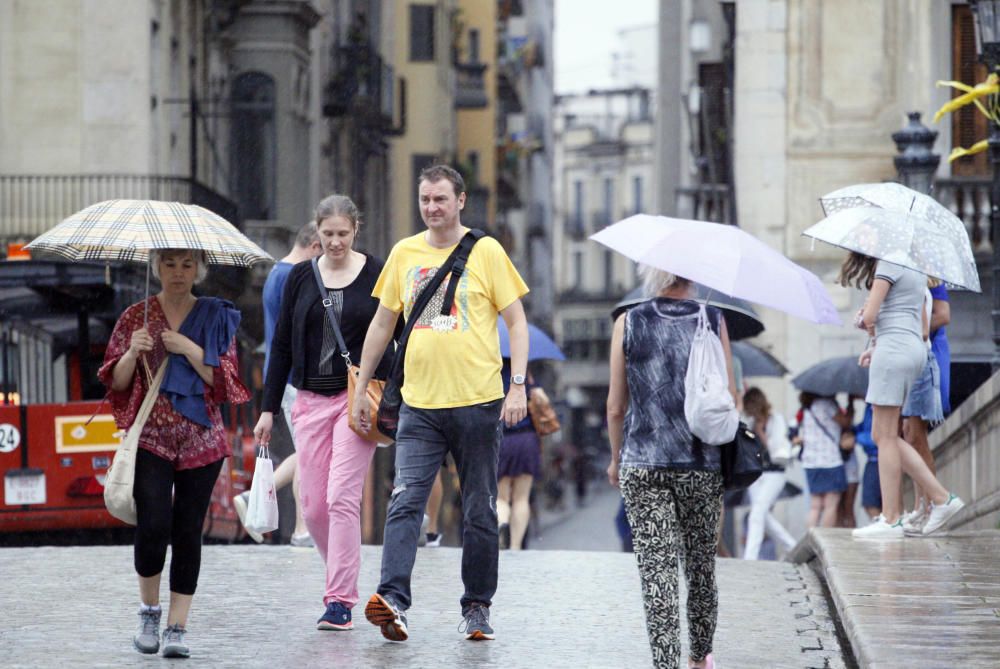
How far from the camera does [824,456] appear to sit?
18297mm

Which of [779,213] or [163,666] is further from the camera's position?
[779,213]

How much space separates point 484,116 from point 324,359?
5453cm

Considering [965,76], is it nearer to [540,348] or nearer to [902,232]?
[540,348]

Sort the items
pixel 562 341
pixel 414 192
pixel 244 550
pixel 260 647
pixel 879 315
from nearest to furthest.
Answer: pixel 260 647
pixel 879 315
pixel 244 550
pixel 414 192
pixel 562 341

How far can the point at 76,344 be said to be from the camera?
1978 centimetres

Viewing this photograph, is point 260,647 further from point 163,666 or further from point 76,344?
point 76,344

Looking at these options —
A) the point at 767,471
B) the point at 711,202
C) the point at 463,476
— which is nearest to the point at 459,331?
the point at 463,476

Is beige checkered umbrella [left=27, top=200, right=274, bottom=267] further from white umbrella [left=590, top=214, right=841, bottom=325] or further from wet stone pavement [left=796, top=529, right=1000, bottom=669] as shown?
wet stone pavement [left=796, top=529, right=1000, bottom=669]

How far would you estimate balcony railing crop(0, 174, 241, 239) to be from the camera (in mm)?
28281

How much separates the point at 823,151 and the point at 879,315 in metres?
14.7

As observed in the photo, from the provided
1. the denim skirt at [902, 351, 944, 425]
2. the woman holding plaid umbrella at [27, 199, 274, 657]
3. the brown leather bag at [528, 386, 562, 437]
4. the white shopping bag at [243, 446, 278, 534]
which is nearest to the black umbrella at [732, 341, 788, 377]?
the brown leather bag at [528, 386, 562, 437]

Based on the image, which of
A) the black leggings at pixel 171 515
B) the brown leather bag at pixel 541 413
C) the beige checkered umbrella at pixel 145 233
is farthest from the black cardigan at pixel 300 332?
the brown leather bag at pixel 541 413

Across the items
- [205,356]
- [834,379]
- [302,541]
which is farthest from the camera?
[834,379]

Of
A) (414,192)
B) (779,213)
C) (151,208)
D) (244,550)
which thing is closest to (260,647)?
(151,208)
